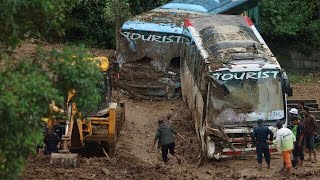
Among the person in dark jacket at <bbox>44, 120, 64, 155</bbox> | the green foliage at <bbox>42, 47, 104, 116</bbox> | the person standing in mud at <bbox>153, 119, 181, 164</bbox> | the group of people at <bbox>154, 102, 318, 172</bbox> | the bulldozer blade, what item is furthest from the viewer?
the person standing in mud at <bbox>153, 119, 181, 164</bbox>

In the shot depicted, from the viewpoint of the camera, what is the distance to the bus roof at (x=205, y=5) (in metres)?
25.7

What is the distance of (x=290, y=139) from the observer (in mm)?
15312

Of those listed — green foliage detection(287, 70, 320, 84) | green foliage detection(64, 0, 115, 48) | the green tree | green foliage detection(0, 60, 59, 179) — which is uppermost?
green foliage detection(0, 60, 59, 179)

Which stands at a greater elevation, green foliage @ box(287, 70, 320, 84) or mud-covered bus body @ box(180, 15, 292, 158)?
mud-covered bus body @ box(180, 15, 292, 158)

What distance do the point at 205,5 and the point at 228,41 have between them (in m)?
7.89

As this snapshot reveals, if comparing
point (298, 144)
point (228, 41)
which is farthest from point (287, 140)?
point (228, 41)

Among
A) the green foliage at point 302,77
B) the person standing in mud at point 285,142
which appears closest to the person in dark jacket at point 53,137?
the person standing in mud at point 285,142

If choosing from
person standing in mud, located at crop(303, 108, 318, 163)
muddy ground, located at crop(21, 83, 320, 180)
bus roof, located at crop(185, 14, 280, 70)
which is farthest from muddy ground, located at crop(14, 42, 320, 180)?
bus roof, located at crop(185, 14, 280, 70)

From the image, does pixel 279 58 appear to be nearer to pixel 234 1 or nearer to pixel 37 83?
pixel 234 1

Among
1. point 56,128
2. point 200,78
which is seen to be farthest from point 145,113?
point 56,128

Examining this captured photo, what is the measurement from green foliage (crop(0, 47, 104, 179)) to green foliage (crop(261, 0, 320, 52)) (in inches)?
866

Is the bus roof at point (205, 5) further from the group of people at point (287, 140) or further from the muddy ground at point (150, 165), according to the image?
the group of people at point (287, 140)

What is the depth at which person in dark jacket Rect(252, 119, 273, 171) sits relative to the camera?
15.6m

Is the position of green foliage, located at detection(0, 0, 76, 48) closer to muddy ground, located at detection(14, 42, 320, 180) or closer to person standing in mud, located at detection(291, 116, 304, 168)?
muddy ground, located at detection(14, 42, 320, 180)
